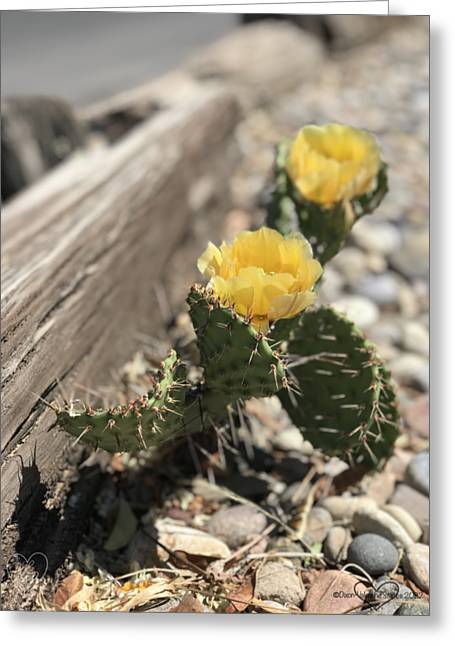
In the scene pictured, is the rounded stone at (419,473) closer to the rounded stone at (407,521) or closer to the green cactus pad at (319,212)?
the rounded stone at (407,521)

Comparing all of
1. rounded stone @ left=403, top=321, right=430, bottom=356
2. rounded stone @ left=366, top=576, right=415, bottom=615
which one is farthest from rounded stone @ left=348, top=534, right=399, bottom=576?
rounded stone @ left=403, top=321, right=430, bottom=356

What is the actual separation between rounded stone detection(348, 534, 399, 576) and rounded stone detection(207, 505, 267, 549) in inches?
8.8

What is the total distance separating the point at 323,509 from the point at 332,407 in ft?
0.84

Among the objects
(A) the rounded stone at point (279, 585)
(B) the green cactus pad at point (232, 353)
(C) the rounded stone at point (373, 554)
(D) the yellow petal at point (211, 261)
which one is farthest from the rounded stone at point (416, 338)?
(D) the yellow petal at point (211, 261)

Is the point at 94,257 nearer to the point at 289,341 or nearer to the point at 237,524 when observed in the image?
the point at 289,341

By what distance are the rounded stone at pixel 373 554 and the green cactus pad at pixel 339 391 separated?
185mm

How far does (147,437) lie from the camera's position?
146cm

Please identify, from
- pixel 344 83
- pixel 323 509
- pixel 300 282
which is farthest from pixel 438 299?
pixel 344 83

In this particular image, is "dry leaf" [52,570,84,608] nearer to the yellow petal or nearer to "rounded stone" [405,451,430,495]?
the yellow petal

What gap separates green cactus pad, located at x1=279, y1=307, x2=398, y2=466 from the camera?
1670 millimetres

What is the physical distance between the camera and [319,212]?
188 cm

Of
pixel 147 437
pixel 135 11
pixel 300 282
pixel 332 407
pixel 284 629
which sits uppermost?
pixel 135 11

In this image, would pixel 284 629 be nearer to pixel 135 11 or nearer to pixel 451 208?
pixel 451 208

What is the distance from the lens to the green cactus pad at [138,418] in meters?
1.39
